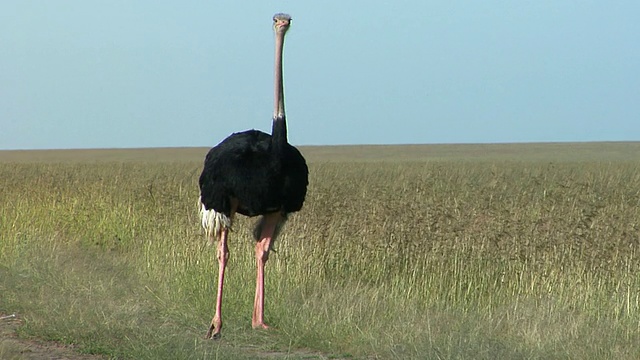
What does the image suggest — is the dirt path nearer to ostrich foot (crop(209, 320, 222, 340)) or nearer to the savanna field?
the savanna field

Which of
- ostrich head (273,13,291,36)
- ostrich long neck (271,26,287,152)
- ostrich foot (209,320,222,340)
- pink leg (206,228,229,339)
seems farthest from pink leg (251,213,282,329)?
ostrich head (273,13,291,36)

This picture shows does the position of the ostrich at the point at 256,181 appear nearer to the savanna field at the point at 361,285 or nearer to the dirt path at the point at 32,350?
the savanna field at the point at 361,285

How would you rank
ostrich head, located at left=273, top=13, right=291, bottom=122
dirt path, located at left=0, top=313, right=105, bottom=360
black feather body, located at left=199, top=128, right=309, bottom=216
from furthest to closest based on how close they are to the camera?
ostrich head, located at left=273, top=13, right=291, bottom=122 → black feather body, located at left=199, top=128, right=309, bottom=216 → dirt path, located at left=0, top=313, right=105, bottom=360

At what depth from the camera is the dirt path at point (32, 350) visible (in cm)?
575

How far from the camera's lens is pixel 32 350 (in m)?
6.18

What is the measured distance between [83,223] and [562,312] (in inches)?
257

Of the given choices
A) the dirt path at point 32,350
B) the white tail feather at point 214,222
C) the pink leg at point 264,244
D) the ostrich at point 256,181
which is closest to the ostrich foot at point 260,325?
the ostrich at point 256,181

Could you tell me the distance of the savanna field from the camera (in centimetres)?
623

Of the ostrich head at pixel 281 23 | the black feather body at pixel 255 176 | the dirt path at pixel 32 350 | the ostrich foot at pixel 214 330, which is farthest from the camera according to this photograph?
the ostrich head at pixel 281 23

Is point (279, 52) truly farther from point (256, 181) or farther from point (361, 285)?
point (361, 285)

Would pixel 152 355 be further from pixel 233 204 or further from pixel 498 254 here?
pixel 498 254

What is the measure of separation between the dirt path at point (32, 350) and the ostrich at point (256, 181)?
991 mm

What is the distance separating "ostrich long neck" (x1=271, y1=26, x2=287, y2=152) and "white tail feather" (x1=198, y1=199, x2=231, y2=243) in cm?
63

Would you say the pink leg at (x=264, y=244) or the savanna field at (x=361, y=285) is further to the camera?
the pink leg at (x=264, y=244)
